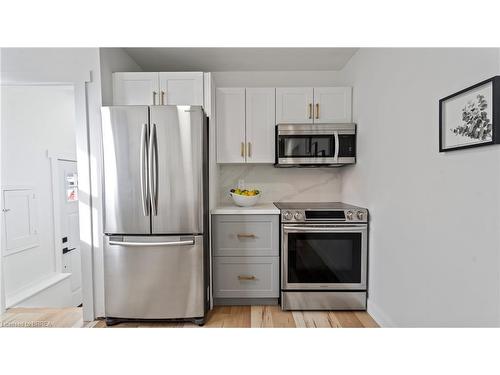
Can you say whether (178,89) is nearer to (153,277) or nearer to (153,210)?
(153,210)

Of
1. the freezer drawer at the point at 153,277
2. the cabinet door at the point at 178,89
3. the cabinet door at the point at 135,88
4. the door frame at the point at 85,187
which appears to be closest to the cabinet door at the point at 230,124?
the cabinet door at the point at 178,89

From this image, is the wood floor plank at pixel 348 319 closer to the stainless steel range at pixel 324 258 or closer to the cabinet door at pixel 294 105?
the stainless steel range at pixel 324 258

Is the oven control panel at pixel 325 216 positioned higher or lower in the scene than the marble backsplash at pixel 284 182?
lower

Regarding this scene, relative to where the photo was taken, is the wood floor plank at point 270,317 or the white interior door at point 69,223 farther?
the white interior door at point 69,223

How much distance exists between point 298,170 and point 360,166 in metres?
0.72

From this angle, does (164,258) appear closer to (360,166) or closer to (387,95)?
(360,166)

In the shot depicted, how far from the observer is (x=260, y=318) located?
225cm

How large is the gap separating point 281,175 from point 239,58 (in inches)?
51.1

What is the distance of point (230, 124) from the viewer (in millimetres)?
2695

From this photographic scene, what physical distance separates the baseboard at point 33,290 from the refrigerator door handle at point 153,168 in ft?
6.09

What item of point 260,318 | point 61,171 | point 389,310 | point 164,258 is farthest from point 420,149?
point 61,171

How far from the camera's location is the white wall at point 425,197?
1171 millimetres

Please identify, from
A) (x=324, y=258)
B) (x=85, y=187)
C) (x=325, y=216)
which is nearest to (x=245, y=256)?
(x=324, y=258)

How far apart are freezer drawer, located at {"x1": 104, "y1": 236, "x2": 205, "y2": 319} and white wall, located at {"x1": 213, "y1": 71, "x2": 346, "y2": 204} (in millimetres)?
1029
